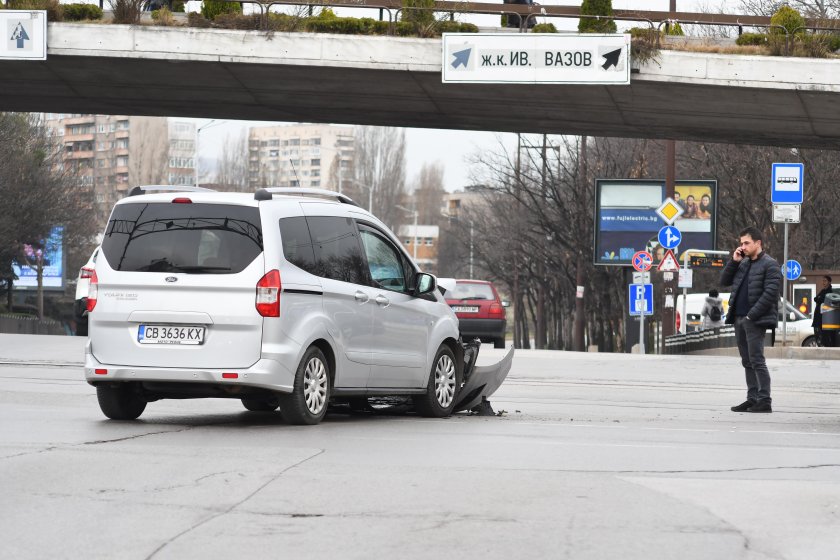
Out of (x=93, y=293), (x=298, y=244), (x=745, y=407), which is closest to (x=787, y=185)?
(x=745, y=407)

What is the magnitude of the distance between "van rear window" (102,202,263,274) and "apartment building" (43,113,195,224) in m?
97.1

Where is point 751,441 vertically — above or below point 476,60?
below

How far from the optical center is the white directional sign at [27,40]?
2670cm

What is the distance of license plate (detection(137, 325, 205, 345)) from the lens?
10797 mm

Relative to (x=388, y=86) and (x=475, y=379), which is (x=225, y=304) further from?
(x=388, y=86)

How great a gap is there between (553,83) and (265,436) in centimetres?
1706

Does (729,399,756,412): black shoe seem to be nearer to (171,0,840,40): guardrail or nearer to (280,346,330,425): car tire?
(280,346,330,425): car tire

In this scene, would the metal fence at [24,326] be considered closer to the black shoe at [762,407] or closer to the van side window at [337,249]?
the black shoe at [762,407]

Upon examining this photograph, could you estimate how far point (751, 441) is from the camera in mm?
11305

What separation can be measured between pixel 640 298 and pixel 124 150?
369 ft

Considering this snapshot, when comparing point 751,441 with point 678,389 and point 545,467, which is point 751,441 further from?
point 678,389

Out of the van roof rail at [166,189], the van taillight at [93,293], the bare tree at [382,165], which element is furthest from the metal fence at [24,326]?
the bare tree at [382,165]

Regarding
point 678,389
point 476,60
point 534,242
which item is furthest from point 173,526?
point 534,242

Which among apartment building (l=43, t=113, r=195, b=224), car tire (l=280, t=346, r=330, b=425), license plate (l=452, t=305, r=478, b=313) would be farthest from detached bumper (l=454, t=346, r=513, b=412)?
apartment building (l=43, t=113, r=195, b=224)
